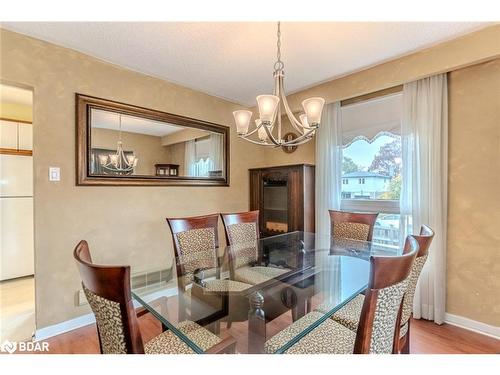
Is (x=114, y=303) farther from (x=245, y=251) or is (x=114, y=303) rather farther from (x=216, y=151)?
(x=216, y=151)

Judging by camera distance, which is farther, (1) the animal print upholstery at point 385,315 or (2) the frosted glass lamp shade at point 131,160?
(2) the frosted glass lamp shade at point 131,160

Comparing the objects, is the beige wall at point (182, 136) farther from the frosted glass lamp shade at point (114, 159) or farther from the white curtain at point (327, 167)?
the white curtain at point (327, 167)

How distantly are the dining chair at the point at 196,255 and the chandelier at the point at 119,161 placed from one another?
855 millimetres

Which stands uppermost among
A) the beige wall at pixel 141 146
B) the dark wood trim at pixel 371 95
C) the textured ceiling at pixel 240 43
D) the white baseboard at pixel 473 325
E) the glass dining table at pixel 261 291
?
the textured ceiling at pixel 240 43

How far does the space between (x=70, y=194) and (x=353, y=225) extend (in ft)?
8.55

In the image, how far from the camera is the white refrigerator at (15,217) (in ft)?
10.0

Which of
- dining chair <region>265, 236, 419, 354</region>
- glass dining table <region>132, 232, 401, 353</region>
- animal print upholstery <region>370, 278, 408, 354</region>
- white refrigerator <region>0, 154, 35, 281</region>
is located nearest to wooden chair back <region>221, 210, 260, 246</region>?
glass dining table <region>132, 232, 401, 353</region>

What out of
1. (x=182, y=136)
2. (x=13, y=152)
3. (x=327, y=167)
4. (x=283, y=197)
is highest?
(x=182, y=136)

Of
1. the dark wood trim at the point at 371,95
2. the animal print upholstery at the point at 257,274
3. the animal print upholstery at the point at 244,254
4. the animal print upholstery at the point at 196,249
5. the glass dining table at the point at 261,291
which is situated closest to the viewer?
the glass dining table at the point at 261,291

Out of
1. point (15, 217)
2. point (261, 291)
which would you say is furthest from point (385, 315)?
point (15, 217)

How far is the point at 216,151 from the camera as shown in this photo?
10.6ft

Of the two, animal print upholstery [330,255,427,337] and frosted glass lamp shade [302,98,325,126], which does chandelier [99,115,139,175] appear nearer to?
frosted glass lamp shade [302,98,325,126]

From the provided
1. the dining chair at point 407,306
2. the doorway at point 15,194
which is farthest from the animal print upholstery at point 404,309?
the doorway at point 15,194
